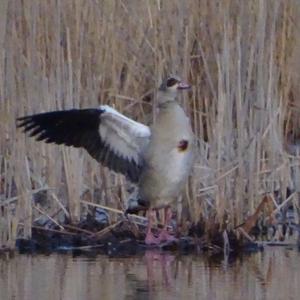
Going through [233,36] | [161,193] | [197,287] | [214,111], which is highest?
[233,36]

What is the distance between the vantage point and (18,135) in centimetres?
866

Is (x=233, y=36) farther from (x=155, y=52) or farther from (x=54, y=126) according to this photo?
(x=54, y=126)

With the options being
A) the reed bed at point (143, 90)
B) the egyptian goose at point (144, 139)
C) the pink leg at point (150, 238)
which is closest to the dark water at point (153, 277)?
the pink leg at point (150, 238)

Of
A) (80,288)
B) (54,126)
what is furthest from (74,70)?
(80,288)

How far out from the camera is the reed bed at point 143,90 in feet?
28.2

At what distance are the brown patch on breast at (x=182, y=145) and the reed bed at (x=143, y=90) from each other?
0.20 m

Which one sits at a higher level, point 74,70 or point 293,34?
point 293,34

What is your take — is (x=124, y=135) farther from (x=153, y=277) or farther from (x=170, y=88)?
(x=153, y=277)

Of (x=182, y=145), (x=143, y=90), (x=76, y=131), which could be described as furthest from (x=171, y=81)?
(x=143, y=90)

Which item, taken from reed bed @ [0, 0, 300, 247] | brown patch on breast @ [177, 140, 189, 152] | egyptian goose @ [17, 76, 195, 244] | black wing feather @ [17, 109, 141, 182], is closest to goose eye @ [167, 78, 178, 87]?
egyptian goose @ [17, 76, 195, 244]

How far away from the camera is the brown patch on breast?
8805 mm

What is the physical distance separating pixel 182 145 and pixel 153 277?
5.28ft

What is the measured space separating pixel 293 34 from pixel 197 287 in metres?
4.38

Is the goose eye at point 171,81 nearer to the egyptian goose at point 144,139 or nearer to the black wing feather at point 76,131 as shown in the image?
the egyptian goose at point 144,139
